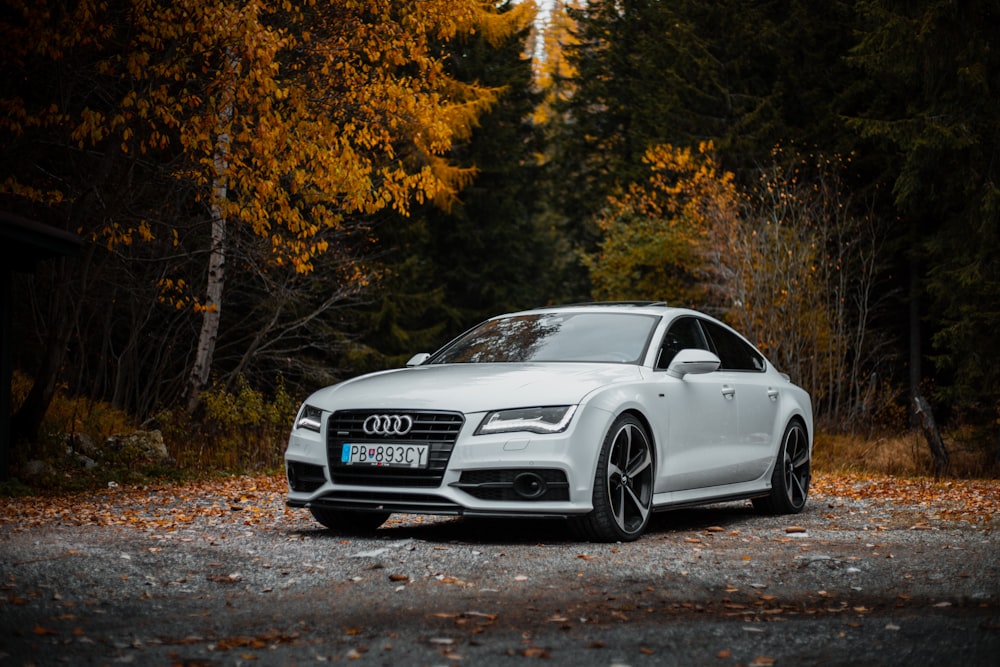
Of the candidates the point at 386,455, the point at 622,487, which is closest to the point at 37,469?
the point at 386,455

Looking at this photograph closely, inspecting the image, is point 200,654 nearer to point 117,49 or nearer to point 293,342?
point 117,49

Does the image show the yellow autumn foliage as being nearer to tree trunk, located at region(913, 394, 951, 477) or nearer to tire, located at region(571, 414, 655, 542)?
tire, located at region(571, 414, 655, 542)

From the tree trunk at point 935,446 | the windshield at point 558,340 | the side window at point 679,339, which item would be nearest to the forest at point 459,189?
the windshield at point 558,340

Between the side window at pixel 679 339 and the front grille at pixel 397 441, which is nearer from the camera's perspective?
the front grille at pixel 397 441

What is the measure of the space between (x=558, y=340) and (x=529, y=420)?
1.55 m

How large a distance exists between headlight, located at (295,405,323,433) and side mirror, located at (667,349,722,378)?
2412mm

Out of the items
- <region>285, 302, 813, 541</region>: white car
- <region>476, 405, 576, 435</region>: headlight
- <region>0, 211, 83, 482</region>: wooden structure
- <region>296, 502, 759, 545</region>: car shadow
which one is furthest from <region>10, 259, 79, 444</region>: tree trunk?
<region>476, 405, 576, 435</region>: headlight

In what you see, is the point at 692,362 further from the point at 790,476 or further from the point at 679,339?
the point at 790,476

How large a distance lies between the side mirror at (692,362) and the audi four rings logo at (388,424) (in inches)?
78.6

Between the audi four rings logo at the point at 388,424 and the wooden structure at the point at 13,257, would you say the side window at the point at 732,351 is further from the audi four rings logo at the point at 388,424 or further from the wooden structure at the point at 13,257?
the wooden structure at the point at 13,257

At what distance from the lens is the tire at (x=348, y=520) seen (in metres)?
8.28

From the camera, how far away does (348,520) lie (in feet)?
27.5

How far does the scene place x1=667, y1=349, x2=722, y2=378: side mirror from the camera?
841cm

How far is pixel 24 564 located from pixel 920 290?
2635 centimetres
